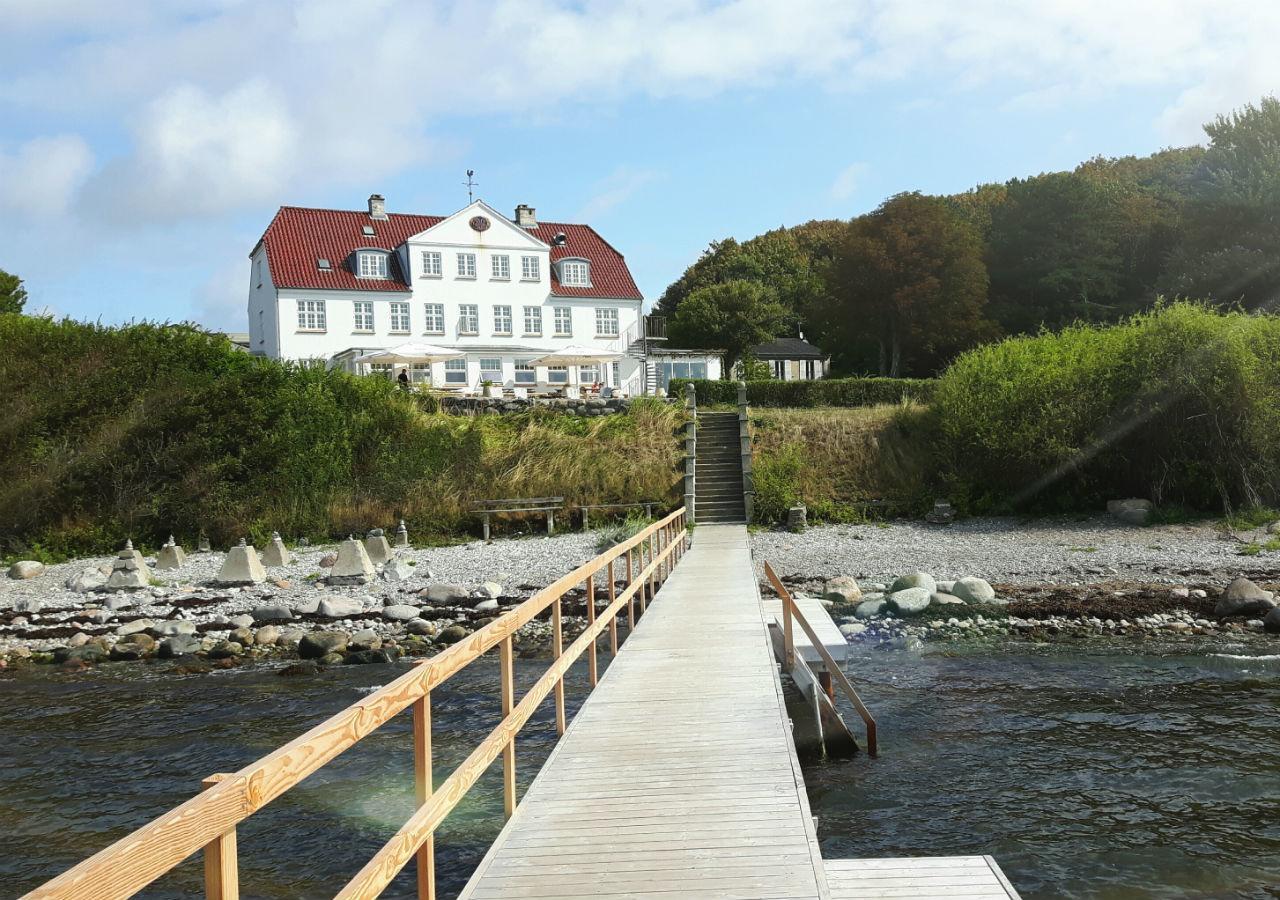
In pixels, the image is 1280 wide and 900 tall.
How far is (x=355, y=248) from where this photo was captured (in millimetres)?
44156

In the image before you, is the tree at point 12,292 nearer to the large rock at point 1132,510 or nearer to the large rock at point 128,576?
the large rock at point 128,576

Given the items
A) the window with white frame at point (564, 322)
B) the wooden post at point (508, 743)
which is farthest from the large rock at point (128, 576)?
the window with white frame at point (564, 322)

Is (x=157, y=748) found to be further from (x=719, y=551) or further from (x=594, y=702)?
(x=719, y=551)

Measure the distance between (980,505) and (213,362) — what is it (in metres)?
20.1

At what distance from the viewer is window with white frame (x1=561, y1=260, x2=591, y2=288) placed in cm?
4616

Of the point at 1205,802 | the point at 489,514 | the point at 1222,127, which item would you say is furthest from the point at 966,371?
the point at 1222,127

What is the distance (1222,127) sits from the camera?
46.5 metres

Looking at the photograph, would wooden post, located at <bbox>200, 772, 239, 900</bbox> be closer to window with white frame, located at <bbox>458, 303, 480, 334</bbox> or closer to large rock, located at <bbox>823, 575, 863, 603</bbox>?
large rock, located at <bbox>823, 575, 863, 603</bbox>

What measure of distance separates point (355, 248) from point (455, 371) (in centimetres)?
748

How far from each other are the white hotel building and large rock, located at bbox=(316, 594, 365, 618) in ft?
77.8

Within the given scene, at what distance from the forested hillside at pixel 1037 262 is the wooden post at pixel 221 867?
45597 millimetres

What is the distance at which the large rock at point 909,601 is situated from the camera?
51.9 feet

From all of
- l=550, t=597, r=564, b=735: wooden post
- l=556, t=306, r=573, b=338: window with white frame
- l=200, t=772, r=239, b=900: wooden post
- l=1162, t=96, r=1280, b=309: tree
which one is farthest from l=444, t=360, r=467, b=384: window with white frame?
l=200, t=772, r=239, b=900: wooden post

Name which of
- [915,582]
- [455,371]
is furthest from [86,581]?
[455,371]
